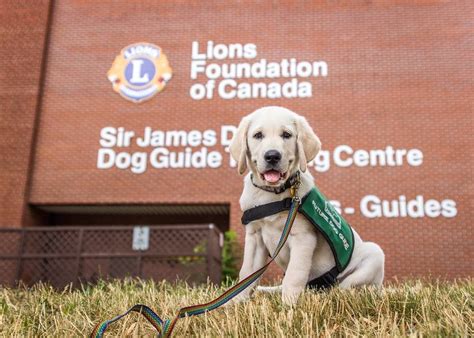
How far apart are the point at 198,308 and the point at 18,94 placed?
511 inches

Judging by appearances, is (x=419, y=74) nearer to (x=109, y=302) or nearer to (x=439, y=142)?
(x=439, y=142)

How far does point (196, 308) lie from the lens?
2703 millimetres

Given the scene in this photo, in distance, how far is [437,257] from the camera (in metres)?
12.1

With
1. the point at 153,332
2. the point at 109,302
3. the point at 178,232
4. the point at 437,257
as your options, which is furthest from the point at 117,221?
the point at 153,332

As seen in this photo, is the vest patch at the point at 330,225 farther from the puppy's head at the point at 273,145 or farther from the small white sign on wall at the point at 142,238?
the small white sign on wall at the point at 142,238

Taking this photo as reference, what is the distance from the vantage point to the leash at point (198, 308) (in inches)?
92.8

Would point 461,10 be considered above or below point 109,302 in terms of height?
above

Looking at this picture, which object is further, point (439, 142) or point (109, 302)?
point (439, 142)

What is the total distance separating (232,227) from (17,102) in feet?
22.4

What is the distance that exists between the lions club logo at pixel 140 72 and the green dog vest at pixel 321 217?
11.1 m

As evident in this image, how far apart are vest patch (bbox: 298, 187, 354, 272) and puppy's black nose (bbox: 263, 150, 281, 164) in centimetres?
34

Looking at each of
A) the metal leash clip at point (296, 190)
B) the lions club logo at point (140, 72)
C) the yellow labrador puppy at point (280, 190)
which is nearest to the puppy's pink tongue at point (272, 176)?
the yellow labrador puppy at point (280, 190)

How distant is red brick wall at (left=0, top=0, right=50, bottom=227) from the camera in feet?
43.4

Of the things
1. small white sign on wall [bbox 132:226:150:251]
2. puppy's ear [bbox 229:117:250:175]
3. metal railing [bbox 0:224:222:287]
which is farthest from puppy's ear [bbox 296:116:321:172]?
small white sign on wall [bbox 132:226:150:251]
